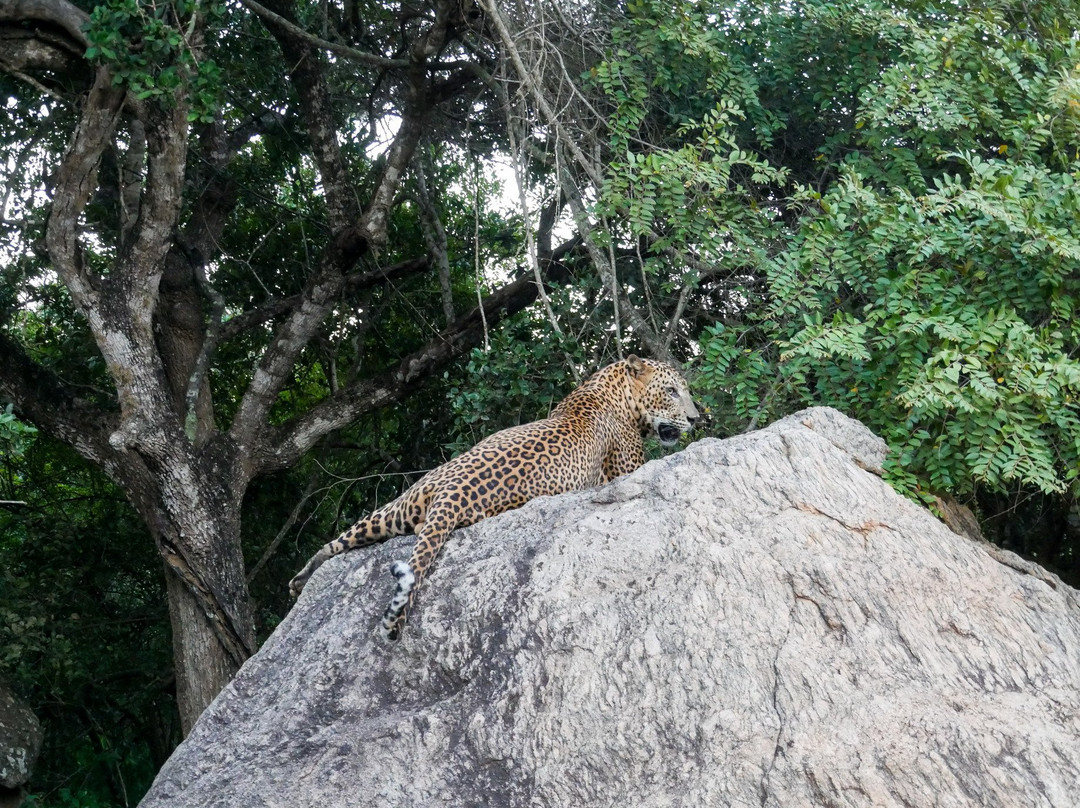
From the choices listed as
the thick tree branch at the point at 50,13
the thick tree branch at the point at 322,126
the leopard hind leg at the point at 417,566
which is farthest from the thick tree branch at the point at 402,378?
the leopard hind leg at the point at 417,566

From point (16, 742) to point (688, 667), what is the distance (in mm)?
7404

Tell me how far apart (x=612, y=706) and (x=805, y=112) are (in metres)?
6.82

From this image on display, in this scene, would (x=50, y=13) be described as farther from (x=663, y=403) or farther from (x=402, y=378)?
(x=663, y=403)

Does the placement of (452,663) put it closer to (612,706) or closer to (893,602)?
(612,706)

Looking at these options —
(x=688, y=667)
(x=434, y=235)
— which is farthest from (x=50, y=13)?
(x=688, y=667)

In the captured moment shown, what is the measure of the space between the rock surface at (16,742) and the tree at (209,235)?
4.35 ft

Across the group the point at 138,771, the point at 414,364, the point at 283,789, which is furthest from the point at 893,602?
the point at 138,771

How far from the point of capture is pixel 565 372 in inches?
404

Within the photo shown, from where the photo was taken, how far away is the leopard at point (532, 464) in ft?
20.2

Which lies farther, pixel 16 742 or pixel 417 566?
pixel 16 742

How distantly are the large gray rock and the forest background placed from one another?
3.34ft

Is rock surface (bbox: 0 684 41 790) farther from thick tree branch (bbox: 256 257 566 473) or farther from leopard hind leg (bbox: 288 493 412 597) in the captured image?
leopard hind leg (bbox: 288 493 412 597)

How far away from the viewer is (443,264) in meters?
12.1

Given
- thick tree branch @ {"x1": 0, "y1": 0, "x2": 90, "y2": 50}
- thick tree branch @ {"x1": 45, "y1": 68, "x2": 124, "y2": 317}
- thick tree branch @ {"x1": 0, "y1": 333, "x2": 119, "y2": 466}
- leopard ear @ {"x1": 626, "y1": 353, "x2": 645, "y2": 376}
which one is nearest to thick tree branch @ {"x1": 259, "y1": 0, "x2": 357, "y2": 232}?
thick tree branch @ {"x1": 45, "y1": 68, "x2": 124, "y2": 317}
